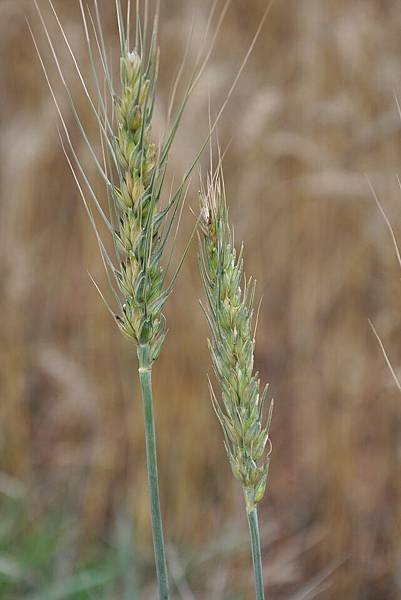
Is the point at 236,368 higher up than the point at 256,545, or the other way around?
the point at 236,368

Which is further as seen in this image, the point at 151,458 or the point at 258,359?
the point at 258,359

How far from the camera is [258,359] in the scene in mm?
2055

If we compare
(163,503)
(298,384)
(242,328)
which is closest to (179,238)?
(298,384)

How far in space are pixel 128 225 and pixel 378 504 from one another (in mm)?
1289

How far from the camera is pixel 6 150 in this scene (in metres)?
1.99

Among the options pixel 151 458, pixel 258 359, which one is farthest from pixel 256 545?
pixel 258 359

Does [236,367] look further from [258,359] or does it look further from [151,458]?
[258,359]

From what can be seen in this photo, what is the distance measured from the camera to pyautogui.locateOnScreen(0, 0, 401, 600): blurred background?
1752 mm

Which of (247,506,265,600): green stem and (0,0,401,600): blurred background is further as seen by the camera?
(0,0,401,600): blurred background

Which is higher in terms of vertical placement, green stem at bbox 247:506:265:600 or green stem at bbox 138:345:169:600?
green stem at bbox 138:345:169:600

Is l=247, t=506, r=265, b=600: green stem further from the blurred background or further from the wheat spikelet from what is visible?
the blurred background

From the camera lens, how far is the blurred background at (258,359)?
175 cm

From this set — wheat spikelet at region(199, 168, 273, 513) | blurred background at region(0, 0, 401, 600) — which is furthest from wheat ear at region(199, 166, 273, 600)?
blurred background at region(0, 0, 401, 600)

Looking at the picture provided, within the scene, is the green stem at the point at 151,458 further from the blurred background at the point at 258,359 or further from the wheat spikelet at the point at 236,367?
the blurred background at the point at 258,359
